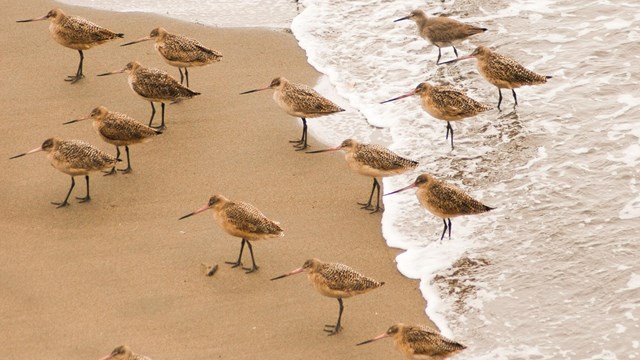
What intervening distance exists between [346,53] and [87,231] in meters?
4.01

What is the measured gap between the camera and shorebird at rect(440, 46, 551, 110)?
10.1 metres

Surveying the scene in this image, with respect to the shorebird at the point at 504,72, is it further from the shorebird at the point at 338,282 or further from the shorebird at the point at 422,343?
the shorebird at the point at 422,343

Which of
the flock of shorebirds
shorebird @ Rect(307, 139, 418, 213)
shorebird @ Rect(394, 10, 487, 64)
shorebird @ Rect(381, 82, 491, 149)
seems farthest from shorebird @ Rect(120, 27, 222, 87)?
shorebird @ Rect(394, 10, 487, 64)

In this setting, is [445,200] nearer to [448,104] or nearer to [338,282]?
[338,282]

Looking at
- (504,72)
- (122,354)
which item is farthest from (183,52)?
(122,354)

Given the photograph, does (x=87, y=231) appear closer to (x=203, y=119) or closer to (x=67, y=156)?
(x=67, y=156)

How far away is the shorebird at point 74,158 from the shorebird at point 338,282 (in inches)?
84.4

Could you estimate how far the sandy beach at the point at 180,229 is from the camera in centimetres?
732

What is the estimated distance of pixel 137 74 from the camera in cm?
1005

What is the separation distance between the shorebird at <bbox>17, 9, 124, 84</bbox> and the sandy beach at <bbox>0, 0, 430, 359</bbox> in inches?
14.2

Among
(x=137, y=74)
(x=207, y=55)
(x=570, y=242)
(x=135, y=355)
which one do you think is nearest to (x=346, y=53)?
(x=207, y=55)

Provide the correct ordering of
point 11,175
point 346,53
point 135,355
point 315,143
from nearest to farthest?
1. point 135,355
2. point 11,175
3. point 315,143
4. point 346,53

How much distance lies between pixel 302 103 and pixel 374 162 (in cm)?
118

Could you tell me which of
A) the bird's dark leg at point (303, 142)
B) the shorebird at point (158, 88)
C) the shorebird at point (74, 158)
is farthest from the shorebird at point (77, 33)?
the bird's dark leg at point (303, 142)
